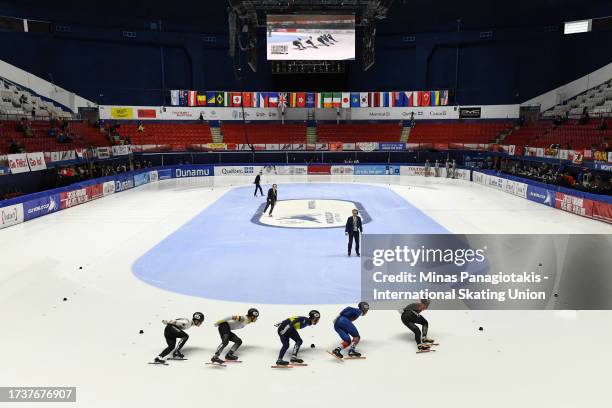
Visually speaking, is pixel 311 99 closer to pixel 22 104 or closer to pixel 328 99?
pixel 328 99

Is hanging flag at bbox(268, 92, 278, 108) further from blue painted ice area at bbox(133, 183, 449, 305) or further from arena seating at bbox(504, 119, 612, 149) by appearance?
blue painted ice area at bbox(133, 183, 449, 305)

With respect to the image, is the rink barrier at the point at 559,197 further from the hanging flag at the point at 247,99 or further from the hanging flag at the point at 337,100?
the hanging flag at the point at 247,99

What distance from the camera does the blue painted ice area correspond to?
40.1 ft

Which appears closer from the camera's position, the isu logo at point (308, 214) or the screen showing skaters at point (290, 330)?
the screen showing skaters at point (290, 330)

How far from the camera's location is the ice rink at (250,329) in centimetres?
738

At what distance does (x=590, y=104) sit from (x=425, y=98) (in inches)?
603

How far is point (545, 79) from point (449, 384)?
47.2 meters

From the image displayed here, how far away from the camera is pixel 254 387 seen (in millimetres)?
7492

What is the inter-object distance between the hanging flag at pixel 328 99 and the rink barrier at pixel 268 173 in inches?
290

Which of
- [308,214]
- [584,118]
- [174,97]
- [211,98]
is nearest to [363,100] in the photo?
[211,98]

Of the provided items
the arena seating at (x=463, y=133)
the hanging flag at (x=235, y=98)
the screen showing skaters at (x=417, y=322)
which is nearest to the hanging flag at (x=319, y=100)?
the hanging flag at (x=235, y=98)

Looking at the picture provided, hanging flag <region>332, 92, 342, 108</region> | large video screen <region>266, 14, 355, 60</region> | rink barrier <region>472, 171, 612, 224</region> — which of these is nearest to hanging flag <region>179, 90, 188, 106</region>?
large video screen <region>266, 14, 355, 60</region>

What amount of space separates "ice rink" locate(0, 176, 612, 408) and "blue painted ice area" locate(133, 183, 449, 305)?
71 mm

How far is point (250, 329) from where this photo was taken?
9891 mm
